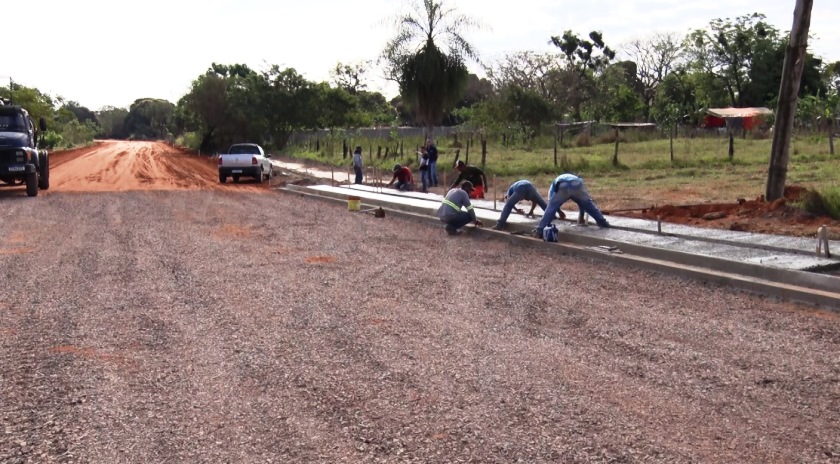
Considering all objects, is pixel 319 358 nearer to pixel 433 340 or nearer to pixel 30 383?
pixel 433 340

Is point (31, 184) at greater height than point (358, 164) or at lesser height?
lesser

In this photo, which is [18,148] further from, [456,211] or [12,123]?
[456,211]

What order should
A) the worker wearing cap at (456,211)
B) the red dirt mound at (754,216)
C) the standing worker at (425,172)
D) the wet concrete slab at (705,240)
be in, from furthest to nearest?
the standing worker at (425,172)
the worker wearing cap at (456,211)
the red dirt mound at (754,216)
the wet concrete slab at (705,240)

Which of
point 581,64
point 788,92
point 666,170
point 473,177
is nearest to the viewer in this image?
point 788,92

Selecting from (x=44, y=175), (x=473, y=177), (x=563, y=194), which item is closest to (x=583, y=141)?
(x=44, y=175)

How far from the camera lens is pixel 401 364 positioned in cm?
695

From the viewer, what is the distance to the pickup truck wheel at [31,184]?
2511 centimetres

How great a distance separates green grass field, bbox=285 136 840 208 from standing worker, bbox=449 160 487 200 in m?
2.62

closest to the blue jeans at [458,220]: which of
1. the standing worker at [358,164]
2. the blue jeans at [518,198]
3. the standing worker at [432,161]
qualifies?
the blue jeans at [518,198]

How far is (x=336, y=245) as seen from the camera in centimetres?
1455

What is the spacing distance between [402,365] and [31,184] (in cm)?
2126

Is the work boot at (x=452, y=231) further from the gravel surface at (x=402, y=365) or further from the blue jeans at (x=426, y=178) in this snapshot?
the blue jeans at (x=426, y=178)

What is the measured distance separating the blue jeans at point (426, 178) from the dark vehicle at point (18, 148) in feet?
34.8

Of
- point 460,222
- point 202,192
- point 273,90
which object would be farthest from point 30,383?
point 273,90
